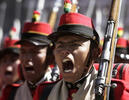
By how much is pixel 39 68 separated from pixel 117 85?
154 cm

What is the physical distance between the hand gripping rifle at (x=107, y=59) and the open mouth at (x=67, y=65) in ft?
1.07

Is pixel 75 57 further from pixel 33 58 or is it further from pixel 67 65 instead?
pixel 33 58

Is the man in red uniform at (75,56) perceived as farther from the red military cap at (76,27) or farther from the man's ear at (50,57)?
the man's ear at (50,57)

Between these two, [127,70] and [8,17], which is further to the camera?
[8,17]

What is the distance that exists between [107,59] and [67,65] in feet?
1.34

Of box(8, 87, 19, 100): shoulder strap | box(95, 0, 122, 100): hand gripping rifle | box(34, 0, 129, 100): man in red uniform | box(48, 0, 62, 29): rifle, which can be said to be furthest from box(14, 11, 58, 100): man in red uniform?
box(95, 0, 122, 100): hand gripping rifle

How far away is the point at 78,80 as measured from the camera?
3213 millimetres

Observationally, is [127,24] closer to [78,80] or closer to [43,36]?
[43,36]

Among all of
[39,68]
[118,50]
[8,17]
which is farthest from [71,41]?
[8,17]

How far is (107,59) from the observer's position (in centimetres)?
291

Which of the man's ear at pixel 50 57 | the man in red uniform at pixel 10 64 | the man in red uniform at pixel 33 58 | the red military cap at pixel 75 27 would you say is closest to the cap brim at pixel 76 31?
the red military cap at pixel 75 27

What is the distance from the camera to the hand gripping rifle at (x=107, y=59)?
2.83 meters

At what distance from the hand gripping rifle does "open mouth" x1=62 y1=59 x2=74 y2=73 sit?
33 centimetres

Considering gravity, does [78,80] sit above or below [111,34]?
below
